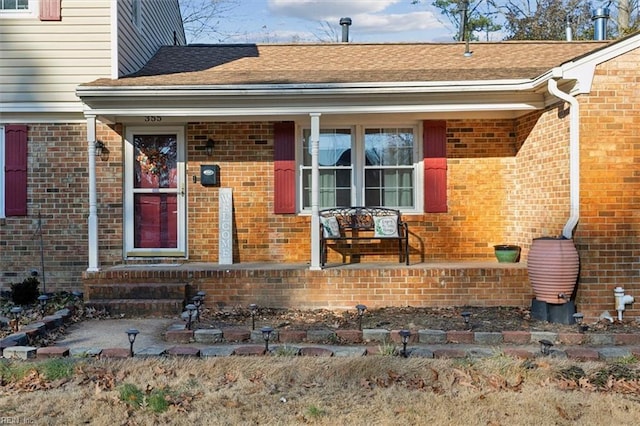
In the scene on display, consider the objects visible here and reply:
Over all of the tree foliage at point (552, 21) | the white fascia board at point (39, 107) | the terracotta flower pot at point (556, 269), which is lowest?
the terracotta flower pot at point (556, 269)

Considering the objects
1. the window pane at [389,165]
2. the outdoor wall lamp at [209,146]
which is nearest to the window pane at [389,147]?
the window pane at [389,165]

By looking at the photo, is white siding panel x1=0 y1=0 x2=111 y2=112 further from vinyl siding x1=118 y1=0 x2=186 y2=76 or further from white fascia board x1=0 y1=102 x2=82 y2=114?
vinyl siding x1=118 y1=0 x2=186 y2=76

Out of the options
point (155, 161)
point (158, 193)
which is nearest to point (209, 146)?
point (155, 161)

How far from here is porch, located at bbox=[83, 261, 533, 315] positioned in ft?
22.9

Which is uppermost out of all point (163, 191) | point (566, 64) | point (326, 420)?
point (566, 64)

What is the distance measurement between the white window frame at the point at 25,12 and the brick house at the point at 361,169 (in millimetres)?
1449

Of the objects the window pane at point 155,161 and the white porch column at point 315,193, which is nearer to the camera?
the white porch column at point 315,193

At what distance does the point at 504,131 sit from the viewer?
26.7ft

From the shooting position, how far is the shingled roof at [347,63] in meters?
7.34

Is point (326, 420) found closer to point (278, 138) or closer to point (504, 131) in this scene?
point (278, 138)

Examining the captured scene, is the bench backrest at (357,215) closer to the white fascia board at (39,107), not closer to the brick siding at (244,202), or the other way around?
the brick siding at (244,202)

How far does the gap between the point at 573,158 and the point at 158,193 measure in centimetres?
548

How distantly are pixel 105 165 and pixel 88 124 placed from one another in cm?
87

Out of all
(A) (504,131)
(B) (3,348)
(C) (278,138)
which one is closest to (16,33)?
(C) (278,138)
